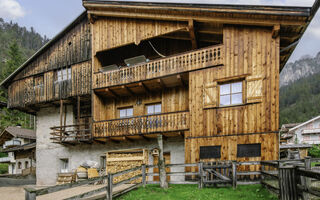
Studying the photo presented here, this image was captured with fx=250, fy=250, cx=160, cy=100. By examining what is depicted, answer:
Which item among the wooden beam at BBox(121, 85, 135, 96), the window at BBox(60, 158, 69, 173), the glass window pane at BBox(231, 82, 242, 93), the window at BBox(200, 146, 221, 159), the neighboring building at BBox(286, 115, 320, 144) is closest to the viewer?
the window at BBox(200, 146, 221, 159)

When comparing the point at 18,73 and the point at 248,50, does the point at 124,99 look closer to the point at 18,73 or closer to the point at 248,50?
the point at 248,50

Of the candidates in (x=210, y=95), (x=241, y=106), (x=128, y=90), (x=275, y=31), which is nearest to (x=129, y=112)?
(x=128, y=90)

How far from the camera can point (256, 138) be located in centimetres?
1190

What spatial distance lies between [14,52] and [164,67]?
5307 centimetres

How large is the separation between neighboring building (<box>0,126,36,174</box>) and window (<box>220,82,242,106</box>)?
2406 centimetres

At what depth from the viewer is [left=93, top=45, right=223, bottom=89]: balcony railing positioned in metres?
13.5

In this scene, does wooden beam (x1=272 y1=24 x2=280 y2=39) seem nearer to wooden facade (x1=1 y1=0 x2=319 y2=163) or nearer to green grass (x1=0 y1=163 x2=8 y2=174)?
wooden facade (x1=1 y1=0 x2=319 y2=163)

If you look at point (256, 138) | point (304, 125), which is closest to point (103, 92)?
point (256, 138)

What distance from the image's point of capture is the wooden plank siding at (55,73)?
59.0ft

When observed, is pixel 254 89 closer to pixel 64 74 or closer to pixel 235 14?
pixel 235 14

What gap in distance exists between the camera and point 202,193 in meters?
9.43

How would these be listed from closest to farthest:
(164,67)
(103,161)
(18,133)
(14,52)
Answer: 1. (164,67)
2. (103,161)
3. (18,133)
4. (14,52)

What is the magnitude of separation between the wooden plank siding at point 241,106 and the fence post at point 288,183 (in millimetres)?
6024

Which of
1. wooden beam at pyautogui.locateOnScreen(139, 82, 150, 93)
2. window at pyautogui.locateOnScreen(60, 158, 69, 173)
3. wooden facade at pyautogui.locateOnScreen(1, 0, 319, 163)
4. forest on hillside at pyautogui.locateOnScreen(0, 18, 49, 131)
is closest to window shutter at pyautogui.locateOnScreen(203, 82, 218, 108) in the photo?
wooden facade at pyautogui.locateOnScreen(1, 0, 319, 163)
